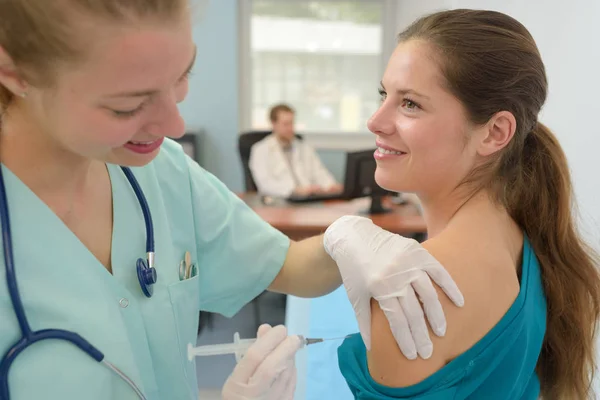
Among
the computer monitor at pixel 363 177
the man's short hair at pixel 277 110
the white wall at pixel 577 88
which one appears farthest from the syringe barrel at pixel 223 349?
the man's short hair at pixel 277 110

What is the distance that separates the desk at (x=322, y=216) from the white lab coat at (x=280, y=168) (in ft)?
2.03

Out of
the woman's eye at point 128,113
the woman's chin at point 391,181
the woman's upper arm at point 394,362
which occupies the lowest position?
the woman's upper arm at point 394,362

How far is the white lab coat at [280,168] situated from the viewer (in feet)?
13.4

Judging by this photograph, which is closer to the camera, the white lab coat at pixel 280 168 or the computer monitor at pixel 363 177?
the computer monitor at pixel 363 177

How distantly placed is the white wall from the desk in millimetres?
1242

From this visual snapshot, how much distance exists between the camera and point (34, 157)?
0.75 m

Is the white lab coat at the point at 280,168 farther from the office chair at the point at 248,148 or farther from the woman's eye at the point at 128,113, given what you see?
the woman's eye at the point at 128,113

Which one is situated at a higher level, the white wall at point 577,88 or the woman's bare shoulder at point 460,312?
the white wall at point 577,88

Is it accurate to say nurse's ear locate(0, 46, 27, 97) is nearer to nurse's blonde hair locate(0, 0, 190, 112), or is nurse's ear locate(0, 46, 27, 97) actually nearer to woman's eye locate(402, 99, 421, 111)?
nurse's blonde hair locate(0, 0, 190, 112)

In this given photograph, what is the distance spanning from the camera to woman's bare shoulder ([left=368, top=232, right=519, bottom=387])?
823mm

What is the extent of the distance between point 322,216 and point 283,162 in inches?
57.5

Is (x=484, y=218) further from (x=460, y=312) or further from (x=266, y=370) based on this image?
(x=266, y=370)

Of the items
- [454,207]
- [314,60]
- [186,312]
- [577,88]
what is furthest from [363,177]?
[314,60]

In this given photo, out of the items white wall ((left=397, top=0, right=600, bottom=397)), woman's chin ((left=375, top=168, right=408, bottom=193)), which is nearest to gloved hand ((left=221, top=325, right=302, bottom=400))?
woman's chin ((left=375, top=168, right=408, bottom=193))
